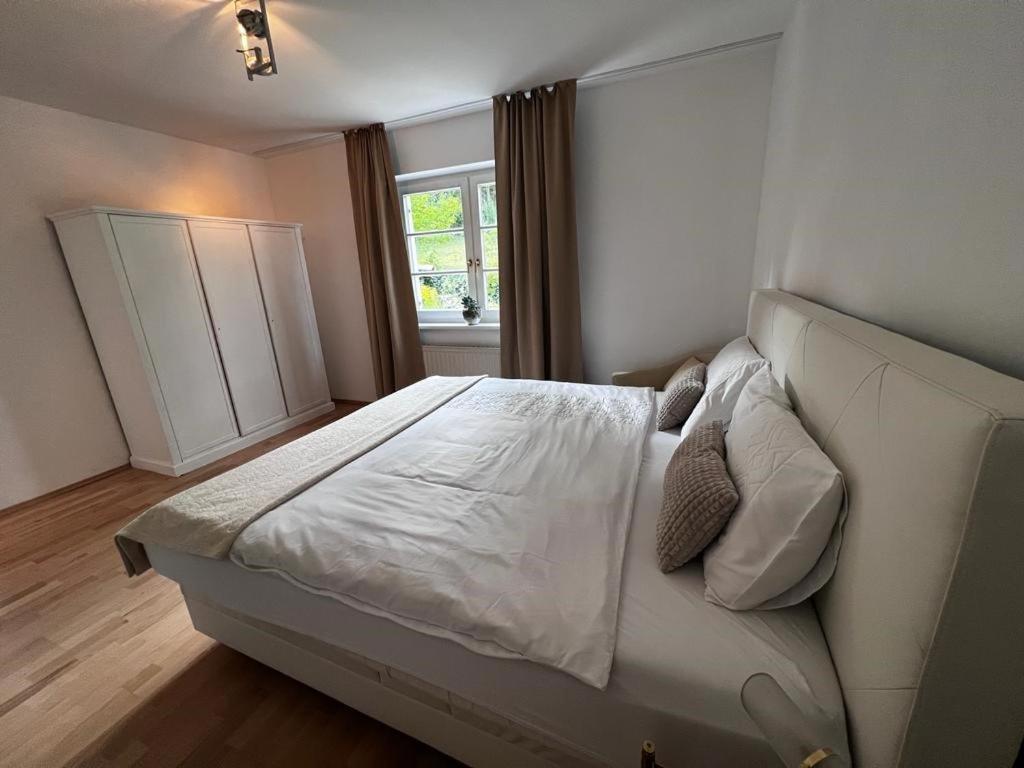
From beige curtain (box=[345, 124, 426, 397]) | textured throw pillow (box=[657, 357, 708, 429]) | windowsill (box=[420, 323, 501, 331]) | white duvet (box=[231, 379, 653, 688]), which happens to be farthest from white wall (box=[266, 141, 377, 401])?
textured throw pillow (box=[657, 357, 708, 429])

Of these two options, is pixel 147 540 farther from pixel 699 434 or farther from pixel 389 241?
pixel 389 241

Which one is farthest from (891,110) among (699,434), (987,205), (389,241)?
(389,241)

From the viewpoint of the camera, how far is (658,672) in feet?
2.42

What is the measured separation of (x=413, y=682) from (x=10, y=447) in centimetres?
333

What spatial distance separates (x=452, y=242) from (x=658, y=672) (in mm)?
3517

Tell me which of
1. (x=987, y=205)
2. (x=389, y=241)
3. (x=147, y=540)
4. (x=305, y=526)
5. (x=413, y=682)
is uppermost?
(x=389, y=241)

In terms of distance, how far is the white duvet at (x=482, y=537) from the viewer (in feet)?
2.80

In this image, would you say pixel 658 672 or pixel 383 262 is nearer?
pixel 658 672

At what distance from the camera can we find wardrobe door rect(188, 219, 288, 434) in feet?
9.86

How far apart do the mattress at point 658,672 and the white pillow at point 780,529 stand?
0.19ft

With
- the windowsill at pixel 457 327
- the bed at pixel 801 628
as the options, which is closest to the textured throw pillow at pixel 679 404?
the bed at pixel 801 628

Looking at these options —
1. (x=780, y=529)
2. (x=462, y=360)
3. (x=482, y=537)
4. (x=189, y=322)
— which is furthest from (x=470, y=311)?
(x=780, y=529)

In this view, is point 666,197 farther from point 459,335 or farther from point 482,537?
point 482,537

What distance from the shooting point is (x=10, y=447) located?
2.49m
